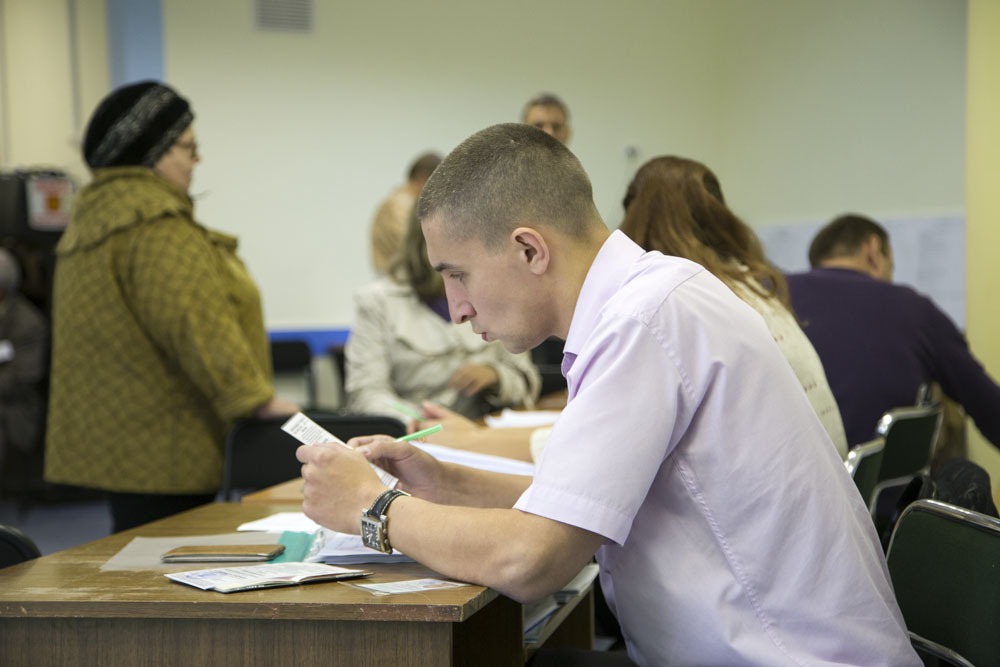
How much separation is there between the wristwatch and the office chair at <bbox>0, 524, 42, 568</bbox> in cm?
59

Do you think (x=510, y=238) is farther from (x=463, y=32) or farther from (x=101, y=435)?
(x=463, y=32)

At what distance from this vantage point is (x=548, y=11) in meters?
7.18

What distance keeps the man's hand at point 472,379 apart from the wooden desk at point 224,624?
189cm

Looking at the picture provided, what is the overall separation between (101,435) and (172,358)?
0.26 metres

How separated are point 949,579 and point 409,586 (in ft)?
2.57

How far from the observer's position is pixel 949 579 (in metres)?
1.53

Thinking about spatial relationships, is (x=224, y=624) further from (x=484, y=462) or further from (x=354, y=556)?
(x=484, y=462)

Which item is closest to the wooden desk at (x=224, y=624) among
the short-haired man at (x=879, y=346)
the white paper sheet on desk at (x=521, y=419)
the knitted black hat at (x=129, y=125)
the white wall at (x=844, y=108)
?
the white paper sheet on desk at (x=521, y=419)

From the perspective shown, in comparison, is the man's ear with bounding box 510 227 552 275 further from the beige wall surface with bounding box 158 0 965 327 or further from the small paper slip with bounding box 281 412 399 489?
the beige wall surface with bounding box 158 0 965 327

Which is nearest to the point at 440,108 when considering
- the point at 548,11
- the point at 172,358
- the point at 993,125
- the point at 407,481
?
the point at 548,11

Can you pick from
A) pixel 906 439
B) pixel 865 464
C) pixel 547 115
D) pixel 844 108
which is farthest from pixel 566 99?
pixel 865 464

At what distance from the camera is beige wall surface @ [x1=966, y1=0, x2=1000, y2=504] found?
11.5ft

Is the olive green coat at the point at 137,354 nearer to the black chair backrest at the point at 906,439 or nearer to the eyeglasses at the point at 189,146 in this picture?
the eyeglasses at the point at 189,146

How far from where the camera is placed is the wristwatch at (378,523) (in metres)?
1.38
